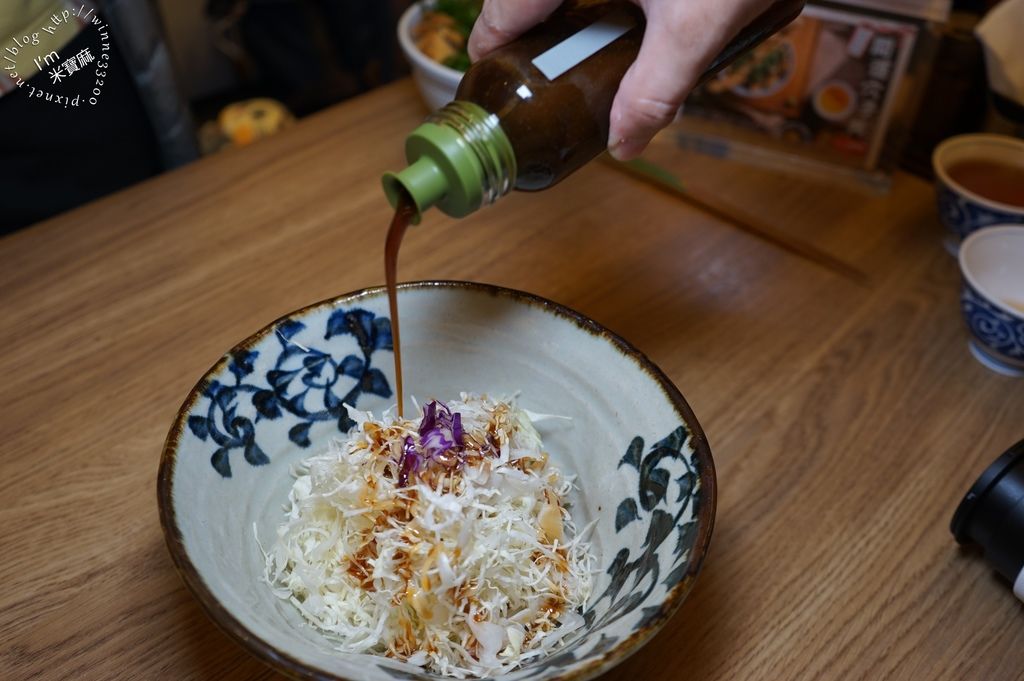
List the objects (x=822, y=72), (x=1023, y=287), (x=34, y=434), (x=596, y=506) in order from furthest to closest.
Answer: (x=822, y=72) → (x=1023, y=287) → (x=34, y=434) → (x=596, y=506)

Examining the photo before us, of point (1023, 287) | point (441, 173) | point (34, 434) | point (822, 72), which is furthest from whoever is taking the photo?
point (822, 72)

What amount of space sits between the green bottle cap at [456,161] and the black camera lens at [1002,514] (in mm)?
639

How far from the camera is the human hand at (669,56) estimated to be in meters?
0.76

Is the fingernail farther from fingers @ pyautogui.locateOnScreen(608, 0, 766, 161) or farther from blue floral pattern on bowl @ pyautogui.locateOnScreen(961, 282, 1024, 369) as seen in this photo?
blue floral pattern on bowl @ pyautogui.locateOnScreen(961, 282, 1024, 369)

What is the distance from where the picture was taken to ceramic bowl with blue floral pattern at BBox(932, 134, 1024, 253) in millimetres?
1321

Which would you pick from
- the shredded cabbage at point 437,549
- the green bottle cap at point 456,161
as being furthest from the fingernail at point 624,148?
the shredded cabbage at point 437,549

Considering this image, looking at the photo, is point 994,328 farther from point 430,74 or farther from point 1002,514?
point 430,74

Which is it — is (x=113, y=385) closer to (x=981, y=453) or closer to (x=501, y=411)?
(x=501, y=411)

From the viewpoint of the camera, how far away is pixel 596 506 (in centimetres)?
88

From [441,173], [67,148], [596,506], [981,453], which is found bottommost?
[981,453]

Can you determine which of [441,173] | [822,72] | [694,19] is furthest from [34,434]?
[822,72]

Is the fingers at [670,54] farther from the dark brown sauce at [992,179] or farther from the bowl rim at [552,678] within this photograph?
the dark brown sauce at [992,179]

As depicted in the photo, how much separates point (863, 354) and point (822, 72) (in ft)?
2.01

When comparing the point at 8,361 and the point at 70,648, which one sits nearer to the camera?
the point at 70,648
